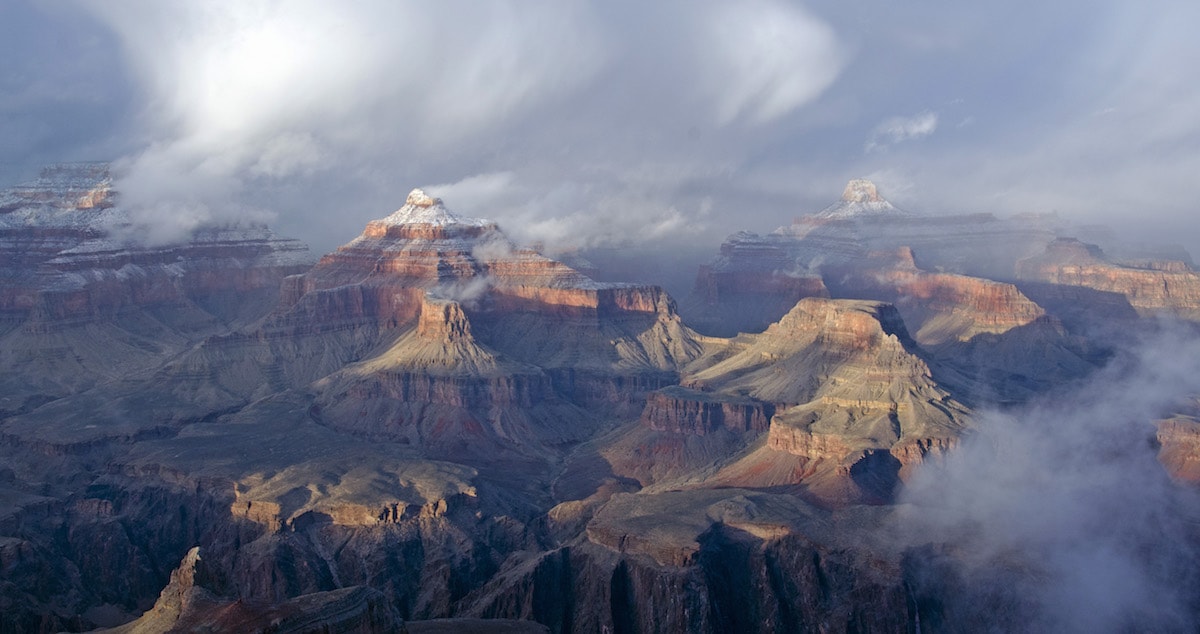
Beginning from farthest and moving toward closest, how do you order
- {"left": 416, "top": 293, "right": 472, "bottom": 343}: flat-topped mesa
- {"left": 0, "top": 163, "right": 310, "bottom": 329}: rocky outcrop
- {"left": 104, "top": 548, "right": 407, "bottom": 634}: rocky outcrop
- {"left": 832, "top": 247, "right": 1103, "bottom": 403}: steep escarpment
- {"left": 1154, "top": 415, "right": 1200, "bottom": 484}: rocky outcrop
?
{"left": 0, "top": 163, "right": 310, "bottom": 329}: rocky outcrop → {"left": 416, "top": 293, "right": 472, "bottom": 343}: flat-topped mesa → {"left": 832, "top": 247, "right": 1103, "bottom": 403}: steep escarpment → {"left": 1154, "top": 415, "right": 1200, "bottom": 484}: rocky outcrop → {"left": 104, "top": 548, "right": 407, "bottom": 634}: rocky outcrop

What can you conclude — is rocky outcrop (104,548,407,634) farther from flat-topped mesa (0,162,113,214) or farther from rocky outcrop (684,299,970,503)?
flat-topped mesa (0,162,113,214)

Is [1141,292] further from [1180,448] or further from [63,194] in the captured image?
[63,194]

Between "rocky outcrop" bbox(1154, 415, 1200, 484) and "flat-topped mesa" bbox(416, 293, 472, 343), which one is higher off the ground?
"flat-topped mesa" bbox(416, 293, 472, 343)

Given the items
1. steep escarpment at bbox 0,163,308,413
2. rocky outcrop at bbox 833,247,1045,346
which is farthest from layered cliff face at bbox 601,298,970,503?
steep escarpment at bbox 0,163,308,413

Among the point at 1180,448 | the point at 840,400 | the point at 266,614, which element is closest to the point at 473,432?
the point at 840,400

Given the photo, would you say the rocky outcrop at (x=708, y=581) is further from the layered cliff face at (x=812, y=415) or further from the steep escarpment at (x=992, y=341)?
the steep escarpment at (x=992, y=341)

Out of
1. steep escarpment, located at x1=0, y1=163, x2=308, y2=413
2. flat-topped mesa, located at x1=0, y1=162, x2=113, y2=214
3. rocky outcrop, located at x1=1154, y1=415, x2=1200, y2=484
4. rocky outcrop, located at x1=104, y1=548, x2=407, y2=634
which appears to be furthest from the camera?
flat-topped mesa, located at x1=0, y1=162, x2=113, y2=214

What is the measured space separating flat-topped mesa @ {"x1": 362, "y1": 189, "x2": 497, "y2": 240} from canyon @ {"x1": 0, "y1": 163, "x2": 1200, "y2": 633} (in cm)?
50

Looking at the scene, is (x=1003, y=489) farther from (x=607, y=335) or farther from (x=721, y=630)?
(x=607, y=335)

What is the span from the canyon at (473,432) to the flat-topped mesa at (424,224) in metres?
0.50

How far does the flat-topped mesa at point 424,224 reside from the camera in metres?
174

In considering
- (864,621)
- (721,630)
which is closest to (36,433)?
(721,630)

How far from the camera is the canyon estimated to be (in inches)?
3177

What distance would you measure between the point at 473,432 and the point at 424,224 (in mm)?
51780
